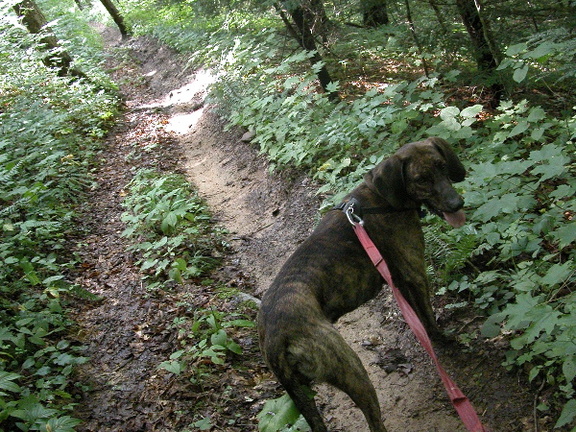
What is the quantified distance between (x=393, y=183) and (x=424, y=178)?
0.82ft

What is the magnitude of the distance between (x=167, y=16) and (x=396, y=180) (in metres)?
21.2

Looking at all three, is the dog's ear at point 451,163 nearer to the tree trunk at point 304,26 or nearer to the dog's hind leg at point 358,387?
the dog's hind leg at point 358,387

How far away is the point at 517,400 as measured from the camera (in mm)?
3547

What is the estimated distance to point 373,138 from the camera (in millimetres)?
7129

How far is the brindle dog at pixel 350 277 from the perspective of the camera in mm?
3230

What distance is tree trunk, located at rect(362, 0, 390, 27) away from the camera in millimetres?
8750

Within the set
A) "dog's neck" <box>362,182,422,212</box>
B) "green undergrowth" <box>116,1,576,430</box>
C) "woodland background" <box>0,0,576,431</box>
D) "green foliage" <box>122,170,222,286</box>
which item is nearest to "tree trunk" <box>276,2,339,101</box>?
"woodland background" <box>0,0,576,431</box>

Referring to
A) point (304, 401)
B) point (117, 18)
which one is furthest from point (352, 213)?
point (117, 18)

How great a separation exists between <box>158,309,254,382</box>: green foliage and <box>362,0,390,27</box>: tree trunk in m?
6.29

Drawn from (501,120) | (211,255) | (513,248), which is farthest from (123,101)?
(513,248)

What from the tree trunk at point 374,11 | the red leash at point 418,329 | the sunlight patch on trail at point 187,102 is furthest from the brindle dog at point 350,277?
the sunlight patch on trail at point 187,102

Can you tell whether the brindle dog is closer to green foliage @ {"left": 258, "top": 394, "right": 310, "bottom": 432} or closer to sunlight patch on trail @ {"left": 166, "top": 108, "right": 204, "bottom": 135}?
green foliage @ {"left": 258, "top": 394, "right": 310, "bottom": 432}

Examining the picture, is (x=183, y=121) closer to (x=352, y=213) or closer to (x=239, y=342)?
(x=239, y=342)

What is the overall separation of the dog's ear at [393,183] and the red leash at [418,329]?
1.03 feet
